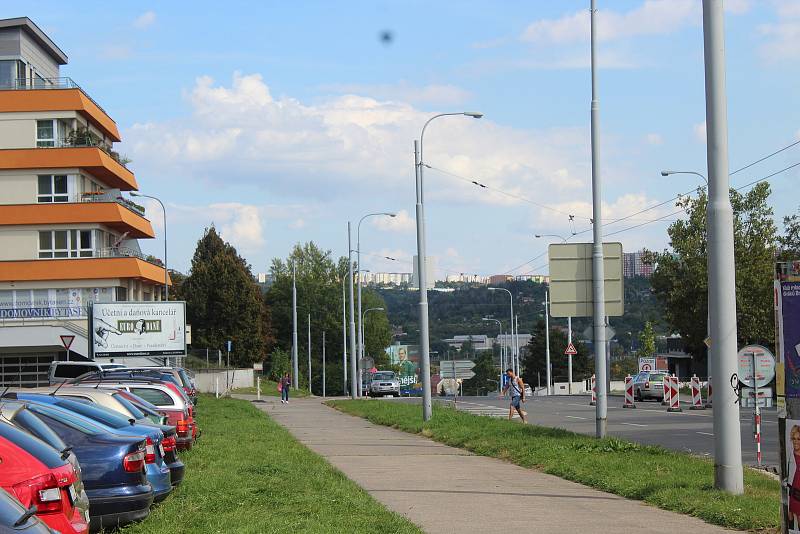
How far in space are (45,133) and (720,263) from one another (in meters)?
52.9

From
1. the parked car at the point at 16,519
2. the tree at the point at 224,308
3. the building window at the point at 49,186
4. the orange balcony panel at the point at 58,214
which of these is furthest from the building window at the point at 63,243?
the parked car at the point at 16,519

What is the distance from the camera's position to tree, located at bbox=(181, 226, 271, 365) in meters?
93.5

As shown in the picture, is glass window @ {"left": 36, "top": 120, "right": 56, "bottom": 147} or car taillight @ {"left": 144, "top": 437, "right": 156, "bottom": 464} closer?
car taillight @ {"left": 144, "top": 437, "right": 156, "bottom": 464}

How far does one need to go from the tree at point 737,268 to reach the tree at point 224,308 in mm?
49368

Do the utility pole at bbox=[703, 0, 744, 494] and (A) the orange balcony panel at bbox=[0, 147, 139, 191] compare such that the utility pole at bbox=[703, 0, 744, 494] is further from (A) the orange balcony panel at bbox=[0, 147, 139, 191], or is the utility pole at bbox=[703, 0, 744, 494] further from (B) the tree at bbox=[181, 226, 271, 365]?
(B) the tree at bbox=[181, 226, 271, 365]

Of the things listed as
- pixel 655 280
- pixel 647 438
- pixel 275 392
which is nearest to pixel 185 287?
pixel 275 392

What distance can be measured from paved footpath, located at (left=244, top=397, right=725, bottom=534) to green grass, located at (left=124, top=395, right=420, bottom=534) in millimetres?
567

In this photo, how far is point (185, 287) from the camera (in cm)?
9538

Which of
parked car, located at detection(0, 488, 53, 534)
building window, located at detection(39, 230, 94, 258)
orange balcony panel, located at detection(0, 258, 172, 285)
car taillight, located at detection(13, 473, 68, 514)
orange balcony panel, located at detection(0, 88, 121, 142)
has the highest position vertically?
orange balcony panel, located at detection(0, 88, 121, 142)

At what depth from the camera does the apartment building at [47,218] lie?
59.5 meters

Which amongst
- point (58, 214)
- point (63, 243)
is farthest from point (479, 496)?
point (63, 243)

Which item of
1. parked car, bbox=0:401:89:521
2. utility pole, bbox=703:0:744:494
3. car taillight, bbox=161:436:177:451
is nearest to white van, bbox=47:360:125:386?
car taillight, bbox=161:436:177:451

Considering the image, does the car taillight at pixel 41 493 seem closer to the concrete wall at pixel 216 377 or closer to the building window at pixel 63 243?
the building window at pixel 63 243

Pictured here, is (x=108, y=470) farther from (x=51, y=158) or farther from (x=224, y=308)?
(x=224, y=308)
